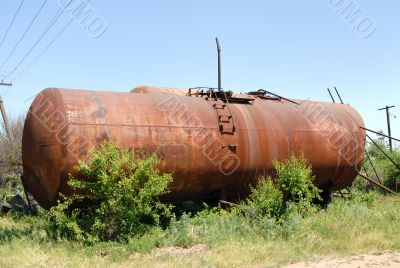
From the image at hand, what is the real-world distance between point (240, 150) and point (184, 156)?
1501 mm

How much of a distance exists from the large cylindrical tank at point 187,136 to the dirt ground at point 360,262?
353 centimetres

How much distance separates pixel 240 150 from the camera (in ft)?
33.3

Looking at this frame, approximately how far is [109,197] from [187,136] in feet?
7.38

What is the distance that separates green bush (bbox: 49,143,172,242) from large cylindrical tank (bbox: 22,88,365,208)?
1.07 feet

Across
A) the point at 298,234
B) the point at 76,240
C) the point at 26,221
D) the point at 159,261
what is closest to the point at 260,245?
the point at 298,234

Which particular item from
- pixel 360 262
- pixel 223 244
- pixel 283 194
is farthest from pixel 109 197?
pixel 360 262

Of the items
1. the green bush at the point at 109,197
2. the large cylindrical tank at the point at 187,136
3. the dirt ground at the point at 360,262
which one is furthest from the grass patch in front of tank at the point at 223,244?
the large cylindrical tank at the point at 187,136

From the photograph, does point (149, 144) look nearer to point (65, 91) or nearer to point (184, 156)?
point (184, 156)

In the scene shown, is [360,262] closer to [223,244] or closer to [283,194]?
[223,244]

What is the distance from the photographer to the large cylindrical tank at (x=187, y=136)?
8352 mm

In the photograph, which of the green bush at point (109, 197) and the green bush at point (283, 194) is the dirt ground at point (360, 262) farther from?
the green bush at point (109, 197)

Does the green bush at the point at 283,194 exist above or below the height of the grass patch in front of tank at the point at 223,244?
above

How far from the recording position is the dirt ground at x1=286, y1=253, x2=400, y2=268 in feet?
21.6

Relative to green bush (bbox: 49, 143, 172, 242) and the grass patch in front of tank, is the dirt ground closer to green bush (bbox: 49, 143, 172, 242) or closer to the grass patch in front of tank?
the grass patch in front of tank
